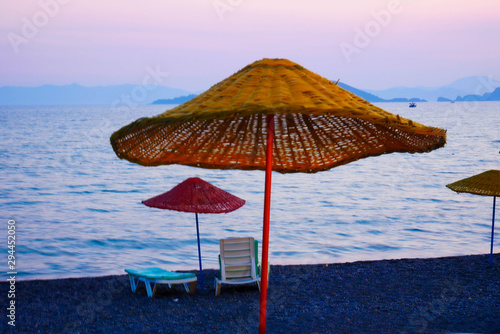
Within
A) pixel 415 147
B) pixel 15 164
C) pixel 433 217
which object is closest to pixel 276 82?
pixel 415 147

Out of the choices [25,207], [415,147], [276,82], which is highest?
[276,82]

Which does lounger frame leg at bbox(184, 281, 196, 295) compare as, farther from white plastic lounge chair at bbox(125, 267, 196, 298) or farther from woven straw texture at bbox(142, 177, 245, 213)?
woven straw texture at bbox(142, 177, 245, 213)

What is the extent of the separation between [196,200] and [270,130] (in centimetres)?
521

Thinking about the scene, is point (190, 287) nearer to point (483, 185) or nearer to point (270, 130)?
point (483, 185)

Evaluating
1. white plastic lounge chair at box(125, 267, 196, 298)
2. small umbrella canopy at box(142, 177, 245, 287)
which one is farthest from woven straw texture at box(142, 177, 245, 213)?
white plastic lounge chair at box(125, 267, 196, 298)

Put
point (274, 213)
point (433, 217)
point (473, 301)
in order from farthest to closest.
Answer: point (274, 213), point (433, 217), point (473, 301)

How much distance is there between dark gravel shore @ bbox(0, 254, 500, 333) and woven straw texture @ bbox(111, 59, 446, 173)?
3511mm

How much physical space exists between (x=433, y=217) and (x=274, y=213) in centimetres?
626

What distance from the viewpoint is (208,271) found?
10383 millimetres

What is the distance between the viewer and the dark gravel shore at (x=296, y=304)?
7.11 meters

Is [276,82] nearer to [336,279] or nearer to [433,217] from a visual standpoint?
[336,279]

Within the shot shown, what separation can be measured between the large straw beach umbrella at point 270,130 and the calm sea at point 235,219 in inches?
354

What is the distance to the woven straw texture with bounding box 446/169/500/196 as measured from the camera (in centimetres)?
902

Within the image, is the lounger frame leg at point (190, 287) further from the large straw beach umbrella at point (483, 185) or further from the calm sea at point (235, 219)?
the large straw beach umbrella at point (483, 185)
